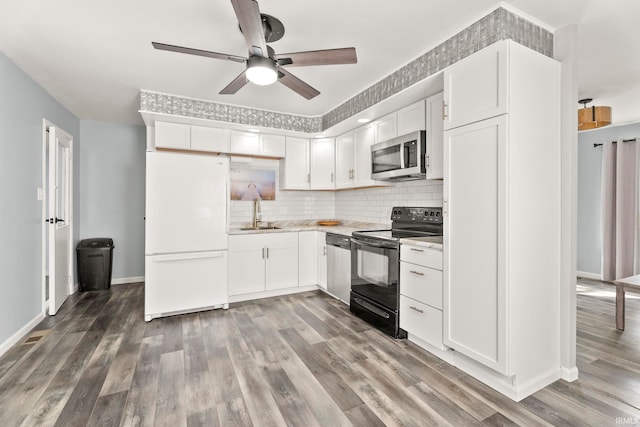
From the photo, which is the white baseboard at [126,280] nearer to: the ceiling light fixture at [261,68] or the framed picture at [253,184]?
the framed picture at [253,184]

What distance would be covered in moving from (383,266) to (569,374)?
1.50 m

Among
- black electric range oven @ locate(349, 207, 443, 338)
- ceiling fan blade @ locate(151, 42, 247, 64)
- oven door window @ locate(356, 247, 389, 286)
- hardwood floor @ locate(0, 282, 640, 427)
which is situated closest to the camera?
hardwood floor @ locate(0, 282, 640, 427)

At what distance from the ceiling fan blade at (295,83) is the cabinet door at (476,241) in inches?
45.0

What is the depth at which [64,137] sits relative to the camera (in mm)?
3926

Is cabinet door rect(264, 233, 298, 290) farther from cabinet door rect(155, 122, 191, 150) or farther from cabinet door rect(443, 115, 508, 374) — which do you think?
cabinet door rect(443, 115, 508, 374)

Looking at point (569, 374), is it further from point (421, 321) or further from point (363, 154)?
point (363, 154)

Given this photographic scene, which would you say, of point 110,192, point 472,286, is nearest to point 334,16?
point 472,286

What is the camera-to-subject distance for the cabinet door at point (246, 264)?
3.82 metres

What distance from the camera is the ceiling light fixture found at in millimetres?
2045

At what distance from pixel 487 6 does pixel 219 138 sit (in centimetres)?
306

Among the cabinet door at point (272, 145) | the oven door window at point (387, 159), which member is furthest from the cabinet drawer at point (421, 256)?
the cabinet door at point (272, 145)

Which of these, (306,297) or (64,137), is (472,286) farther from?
(64,137)

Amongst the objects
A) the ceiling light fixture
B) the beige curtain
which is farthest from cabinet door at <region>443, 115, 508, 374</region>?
the beige curtain

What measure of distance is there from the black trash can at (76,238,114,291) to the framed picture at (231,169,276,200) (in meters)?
2.00
